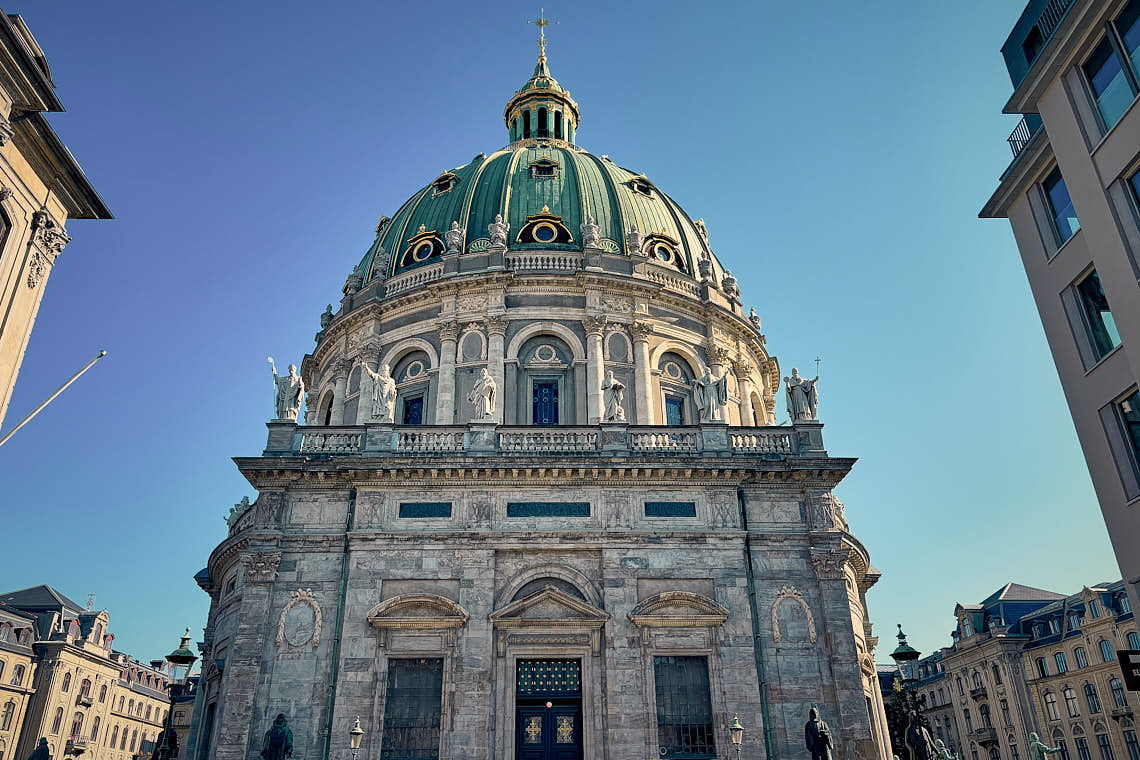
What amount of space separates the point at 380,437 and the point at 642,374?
1289 cm

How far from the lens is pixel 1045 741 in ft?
198

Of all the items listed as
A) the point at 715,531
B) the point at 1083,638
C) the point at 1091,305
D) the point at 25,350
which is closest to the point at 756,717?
the point at 715,531

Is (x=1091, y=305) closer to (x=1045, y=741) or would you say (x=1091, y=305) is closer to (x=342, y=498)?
(x=342, y=498)

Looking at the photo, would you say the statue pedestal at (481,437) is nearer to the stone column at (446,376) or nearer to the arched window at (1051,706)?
the stone column at (446,376)

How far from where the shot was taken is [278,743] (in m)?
23.0

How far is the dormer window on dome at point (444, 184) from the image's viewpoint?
4659 centimetres

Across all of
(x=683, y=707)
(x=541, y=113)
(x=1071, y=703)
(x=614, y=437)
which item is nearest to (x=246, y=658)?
(x=683, y=707)

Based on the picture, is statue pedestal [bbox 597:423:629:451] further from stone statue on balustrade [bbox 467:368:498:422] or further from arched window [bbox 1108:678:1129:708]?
arched window [bbox 1108:678:1129:708]

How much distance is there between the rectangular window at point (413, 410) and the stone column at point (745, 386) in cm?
1489

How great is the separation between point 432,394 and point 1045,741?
175 feet

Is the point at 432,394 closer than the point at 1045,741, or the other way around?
the point at 432,394

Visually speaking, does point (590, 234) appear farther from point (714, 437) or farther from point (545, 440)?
point (714, 437)

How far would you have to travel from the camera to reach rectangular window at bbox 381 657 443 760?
79.4 feet

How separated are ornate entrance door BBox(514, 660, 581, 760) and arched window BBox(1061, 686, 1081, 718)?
48.7 m
